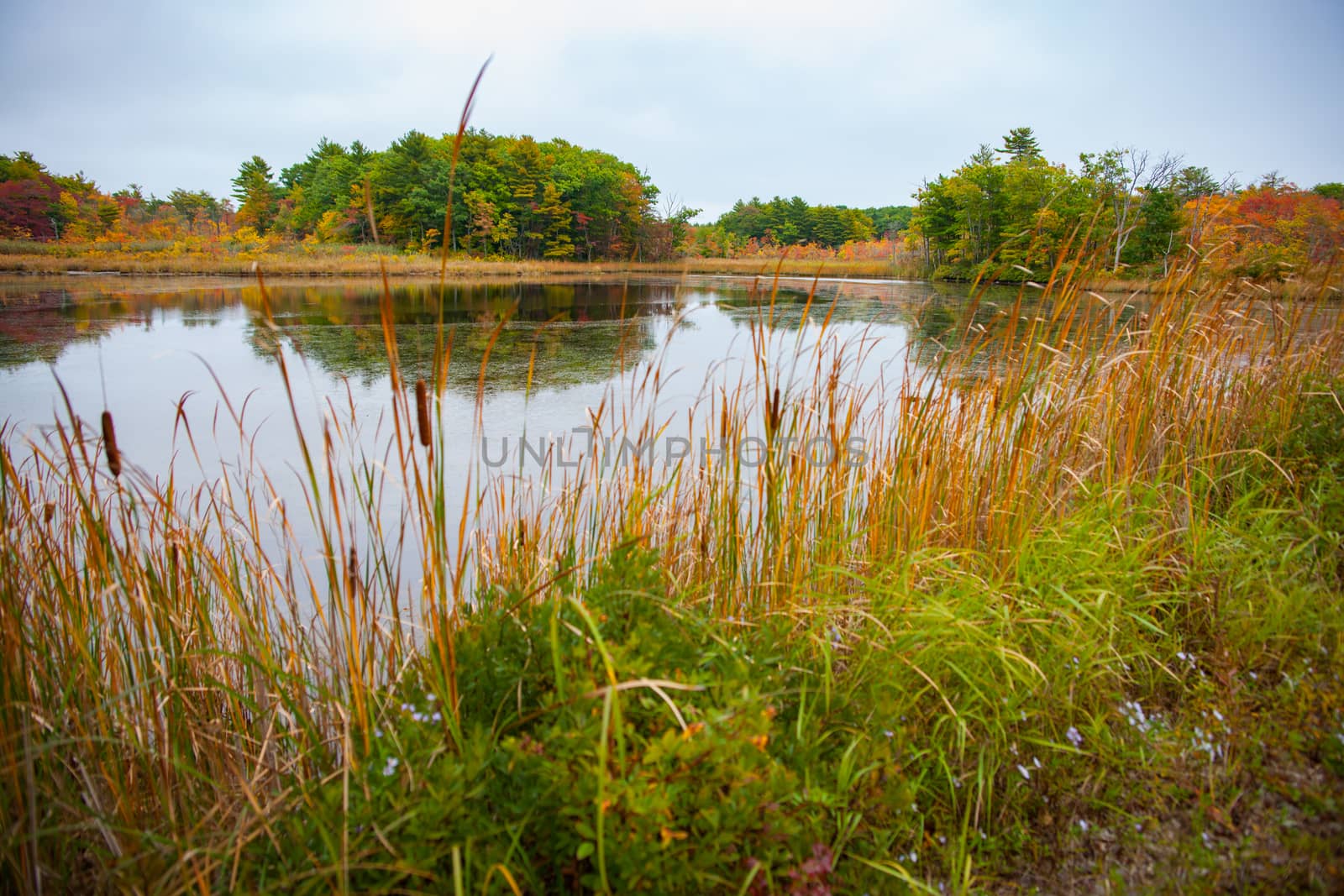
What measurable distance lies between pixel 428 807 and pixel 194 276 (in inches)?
852

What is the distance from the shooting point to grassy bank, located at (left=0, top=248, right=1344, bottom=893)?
821 mm

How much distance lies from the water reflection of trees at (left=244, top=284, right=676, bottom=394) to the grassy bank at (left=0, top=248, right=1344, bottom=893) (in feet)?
4.91

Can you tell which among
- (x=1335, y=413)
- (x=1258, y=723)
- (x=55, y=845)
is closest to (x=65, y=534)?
(x=55, y=845)

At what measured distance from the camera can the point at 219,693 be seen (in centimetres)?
148

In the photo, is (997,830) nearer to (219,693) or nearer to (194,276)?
(219,693)

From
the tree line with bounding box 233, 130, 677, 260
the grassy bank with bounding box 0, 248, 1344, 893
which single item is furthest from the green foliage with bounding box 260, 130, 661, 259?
the grassy bank with bounding box 0, 248, 1344, 893

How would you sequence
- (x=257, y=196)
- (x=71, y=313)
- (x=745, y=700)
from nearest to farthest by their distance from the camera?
(x=745, y=700) → (x=71, y=313) → (x=257, y=196)

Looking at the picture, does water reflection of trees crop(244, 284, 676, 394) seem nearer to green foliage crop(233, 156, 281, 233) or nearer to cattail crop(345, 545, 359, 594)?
cattail crop(345, 545, 359, 594)

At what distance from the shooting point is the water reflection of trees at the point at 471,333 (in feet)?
20.5

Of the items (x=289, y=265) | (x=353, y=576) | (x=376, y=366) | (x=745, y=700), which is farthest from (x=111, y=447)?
(x=289, y=265)

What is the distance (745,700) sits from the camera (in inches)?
33.2

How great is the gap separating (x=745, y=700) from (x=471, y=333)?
8530mm

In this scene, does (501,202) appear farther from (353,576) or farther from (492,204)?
(353,576)

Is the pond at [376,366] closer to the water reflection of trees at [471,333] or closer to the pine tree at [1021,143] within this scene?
the water reflection of trees at [471,333]
